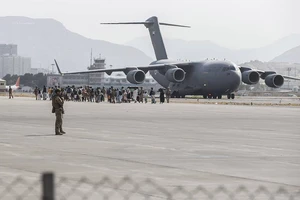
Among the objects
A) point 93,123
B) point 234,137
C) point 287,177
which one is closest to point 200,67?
point 93,123

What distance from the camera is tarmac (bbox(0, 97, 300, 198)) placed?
16719 millimetres

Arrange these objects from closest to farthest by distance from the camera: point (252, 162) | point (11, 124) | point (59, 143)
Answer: point (252, 162), point (59, 143), point (11, 124)

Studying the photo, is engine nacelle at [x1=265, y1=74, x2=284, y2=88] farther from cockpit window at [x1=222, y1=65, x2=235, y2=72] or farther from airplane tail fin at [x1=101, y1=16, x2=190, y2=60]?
airplane tail fin at [x1=101, y1=16, x2=190, y2=60]

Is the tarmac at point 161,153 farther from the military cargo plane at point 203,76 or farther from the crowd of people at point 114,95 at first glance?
the military cargo plane at point 203,76

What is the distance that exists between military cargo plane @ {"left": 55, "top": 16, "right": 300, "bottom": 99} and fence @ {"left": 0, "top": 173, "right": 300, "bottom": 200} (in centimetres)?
6823

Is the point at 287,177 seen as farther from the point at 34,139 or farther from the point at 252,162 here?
the point at 34,139

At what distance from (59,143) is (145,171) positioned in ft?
27.7

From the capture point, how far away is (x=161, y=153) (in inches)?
876

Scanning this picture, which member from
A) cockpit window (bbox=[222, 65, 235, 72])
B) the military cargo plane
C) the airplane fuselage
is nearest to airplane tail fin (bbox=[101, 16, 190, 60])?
the military cargo plane

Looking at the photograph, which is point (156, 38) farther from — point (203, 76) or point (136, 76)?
point (136, 76)

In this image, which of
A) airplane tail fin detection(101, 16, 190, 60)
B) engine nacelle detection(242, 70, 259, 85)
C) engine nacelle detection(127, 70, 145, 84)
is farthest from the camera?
airplane tail fin detection(101, 16, 190, 60)

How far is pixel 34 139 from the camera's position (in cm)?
2734

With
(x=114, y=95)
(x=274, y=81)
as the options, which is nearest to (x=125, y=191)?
(x=114, y=95)

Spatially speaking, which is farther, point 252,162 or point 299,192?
point 252,162
